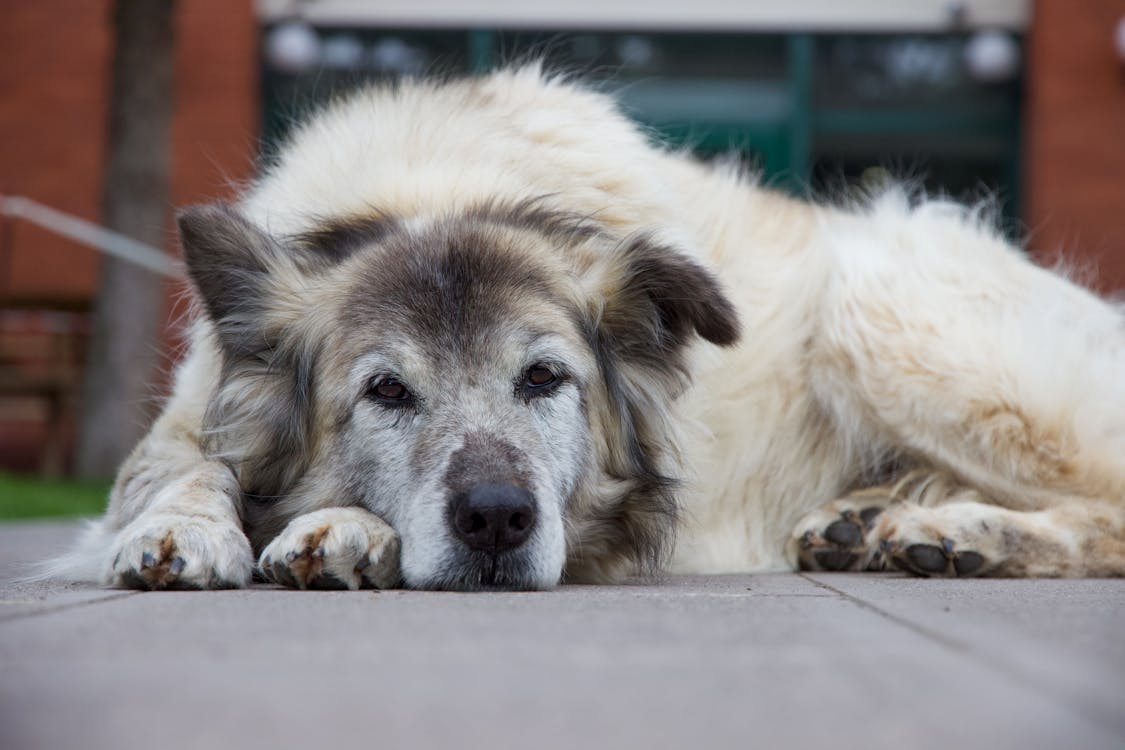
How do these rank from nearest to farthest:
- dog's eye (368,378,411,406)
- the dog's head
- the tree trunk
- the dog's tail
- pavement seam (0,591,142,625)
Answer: pavement seam (0,591,142,625) < the dog's head < dog's eye (368,378,411,406) < the dog's tail < the tree trunk

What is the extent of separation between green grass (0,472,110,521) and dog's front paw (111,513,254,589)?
4588mm

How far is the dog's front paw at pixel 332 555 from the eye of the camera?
11.3 ft

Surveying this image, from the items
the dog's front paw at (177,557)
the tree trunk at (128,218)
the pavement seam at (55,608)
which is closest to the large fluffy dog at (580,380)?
the dog's front paw at (177,557)

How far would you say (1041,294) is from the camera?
5164 millimetres

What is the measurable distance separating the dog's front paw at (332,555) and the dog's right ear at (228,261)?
2.85ft

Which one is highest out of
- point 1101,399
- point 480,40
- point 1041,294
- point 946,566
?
Answer: point 480,40

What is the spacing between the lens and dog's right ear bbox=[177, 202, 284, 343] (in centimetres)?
409

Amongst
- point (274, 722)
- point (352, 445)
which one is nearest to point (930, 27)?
point (352, 445)

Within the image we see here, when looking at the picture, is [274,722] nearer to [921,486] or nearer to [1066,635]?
[1066,635]

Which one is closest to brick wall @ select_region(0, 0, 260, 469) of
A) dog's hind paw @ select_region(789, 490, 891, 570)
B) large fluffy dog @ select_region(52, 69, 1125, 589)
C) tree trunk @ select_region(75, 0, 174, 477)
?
tree trunk @ select_region(75, 0, 174, 477)

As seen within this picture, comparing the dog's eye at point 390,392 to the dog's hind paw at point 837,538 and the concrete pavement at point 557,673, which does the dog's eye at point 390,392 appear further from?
the dog's hind paw at point 837,538

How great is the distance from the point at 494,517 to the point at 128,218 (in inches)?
340

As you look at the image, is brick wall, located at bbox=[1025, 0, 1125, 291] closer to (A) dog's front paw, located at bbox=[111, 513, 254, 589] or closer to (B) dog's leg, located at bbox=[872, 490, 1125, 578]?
(B) dog's leg, located at bbox=[872, 490, 1125, 578]

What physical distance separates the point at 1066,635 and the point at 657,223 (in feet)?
8.58
